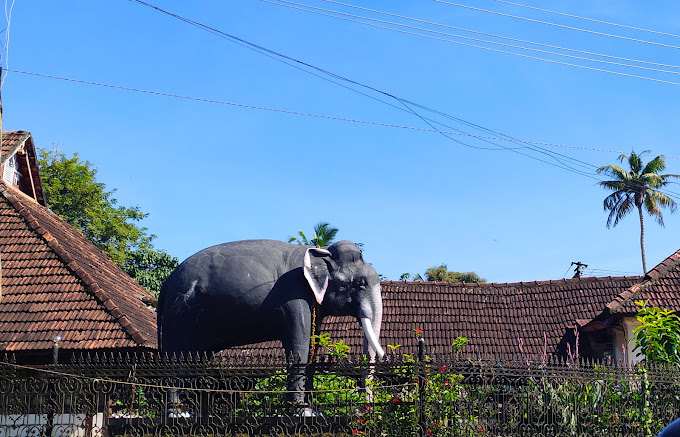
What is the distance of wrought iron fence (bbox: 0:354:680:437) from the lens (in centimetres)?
877

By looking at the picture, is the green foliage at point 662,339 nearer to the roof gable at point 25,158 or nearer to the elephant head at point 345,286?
the elephant head at point 345,286

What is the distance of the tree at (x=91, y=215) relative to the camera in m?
27.9

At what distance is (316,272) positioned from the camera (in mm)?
9898

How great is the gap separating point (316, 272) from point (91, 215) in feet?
65.2

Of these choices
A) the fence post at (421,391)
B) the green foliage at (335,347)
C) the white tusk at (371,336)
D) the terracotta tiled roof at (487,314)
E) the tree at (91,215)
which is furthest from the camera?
the tree at (91,215)

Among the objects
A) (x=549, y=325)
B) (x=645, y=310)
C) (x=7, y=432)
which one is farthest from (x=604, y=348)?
(x=7, y=432)

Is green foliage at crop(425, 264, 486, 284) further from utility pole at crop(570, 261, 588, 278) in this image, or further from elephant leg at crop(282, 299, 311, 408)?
elephant leg at crop(282, 299, 311, 408)

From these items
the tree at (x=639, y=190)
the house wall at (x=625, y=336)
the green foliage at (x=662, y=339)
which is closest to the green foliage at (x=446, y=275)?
the tree at (x=639, y=190)

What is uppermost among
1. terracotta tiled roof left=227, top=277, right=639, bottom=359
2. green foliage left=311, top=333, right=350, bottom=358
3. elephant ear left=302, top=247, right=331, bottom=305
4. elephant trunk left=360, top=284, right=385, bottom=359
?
terracotta tiled roof left=227, top=277, right=639, bottom=359

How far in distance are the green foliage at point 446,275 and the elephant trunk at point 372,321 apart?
33.4 meters

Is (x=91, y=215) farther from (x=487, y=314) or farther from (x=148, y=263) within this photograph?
(x=487, y=314)

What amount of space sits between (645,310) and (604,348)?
9.71 metres

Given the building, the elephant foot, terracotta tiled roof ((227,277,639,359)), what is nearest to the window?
the building

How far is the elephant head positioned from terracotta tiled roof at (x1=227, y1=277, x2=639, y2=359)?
8.81 metres
